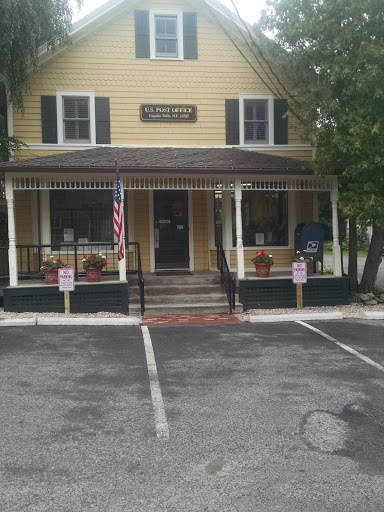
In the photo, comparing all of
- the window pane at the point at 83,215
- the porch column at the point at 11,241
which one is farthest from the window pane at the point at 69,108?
the porch column at the point at 11,241

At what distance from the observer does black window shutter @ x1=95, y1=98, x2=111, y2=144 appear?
13570 millimetres

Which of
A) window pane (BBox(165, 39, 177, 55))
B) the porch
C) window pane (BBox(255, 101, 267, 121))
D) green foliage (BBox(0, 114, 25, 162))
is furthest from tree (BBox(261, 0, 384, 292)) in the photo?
green foliage (BBox(0, 114, 25, 162))

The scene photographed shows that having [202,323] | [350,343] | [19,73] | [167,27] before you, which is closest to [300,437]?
[350,343]

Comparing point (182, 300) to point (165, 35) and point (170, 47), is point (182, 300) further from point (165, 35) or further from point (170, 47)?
point (165, 35)

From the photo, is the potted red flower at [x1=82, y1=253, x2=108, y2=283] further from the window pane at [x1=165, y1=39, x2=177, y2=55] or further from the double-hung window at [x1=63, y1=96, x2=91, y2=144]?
the window pane at [x1=165, y1=39, x2=177, y2=55]

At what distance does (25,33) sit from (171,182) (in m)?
4.60

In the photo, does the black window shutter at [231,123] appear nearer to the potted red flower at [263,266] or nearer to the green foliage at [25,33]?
the potted red flower at [263,266]

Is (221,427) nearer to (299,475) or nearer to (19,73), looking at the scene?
(299,475)

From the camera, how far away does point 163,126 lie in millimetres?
13859

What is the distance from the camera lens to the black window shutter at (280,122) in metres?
14.1

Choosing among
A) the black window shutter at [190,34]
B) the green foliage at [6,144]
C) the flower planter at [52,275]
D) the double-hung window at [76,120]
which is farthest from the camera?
the black window shutter at [190,34]

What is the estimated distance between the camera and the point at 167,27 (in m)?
13.9

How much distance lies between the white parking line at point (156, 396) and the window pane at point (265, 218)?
623cm

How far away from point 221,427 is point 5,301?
298 inches
